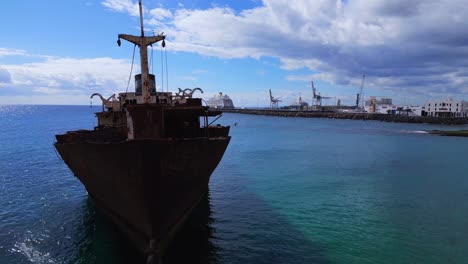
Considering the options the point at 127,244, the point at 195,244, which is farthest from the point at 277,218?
the point at 127,244

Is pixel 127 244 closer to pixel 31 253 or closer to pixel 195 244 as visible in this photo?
pixel 195 244

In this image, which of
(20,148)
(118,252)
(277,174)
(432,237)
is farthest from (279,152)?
(20,148)

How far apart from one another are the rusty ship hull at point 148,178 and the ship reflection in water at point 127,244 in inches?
29.8

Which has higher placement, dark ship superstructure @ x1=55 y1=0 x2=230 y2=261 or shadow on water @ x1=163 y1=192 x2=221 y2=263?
dark ship superstructure @ x1=55 y1=0 x2=230 y2=261

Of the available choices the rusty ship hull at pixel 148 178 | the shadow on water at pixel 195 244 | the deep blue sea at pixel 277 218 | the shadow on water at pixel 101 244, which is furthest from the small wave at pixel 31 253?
the shadow on water at pixel 195 244

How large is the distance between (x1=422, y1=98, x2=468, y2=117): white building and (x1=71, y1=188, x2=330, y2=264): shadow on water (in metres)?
147

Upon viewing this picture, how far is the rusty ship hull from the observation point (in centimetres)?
1153

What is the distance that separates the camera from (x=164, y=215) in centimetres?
1238

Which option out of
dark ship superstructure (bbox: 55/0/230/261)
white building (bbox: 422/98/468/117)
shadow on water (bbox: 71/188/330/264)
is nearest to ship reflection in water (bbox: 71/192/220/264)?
shadow on water (bbox: 71/188/330/264)

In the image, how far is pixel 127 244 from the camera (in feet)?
47.2

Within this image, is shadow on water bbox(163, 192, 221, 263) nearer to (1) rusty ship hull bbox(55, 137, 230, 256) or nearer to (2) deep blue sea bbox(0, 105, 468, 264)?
(2) deep blue sea bbox(0, 105, 468, 264)

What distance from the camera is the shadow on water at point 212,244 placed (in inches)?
527

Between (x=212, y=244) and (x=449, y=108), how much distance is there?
15307 centimetres

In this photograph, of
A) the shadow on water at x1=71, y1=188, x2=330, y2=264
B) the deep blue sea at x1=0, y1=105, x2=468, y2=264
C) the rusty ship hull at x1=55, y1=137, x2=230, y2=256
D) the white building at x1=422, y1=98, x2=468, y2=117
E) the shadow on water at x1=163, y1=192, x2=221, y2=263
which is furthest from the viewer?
the white building at x1=422, y1=98, x2=468, y2=117
